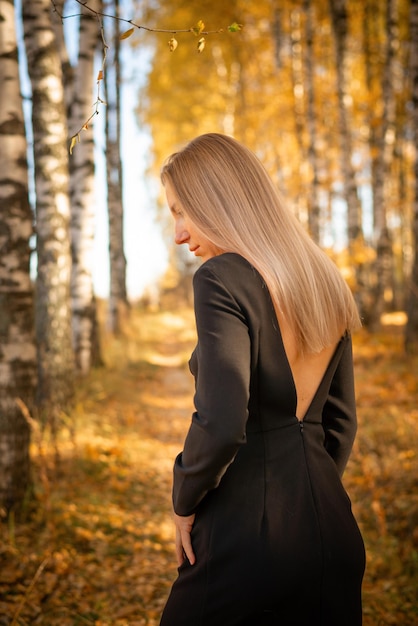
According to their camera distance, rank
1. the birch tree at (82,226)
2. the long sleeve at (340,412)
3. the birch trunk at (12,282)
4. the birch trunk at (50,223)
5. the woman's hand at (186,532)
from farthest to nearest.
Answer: the birch tree at (82,226)
the birch trunk at (50,223)
the birch trunk at (12,282)
the long sleeve at (340,412)
the woman's hand at (186,532)

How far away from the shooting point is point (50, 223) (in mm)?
6066

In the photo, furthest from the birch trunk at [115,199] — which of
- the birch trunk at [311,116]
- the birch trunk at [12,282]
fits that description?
the birch trunk at [12,282]

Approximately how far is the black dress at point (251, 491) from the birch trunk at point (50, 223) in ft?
15.1

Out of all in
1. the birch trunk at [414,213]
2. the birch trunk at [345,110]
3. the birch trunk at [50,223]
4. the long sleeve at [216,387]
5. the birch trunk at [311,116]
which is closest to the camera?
the long sleeve at [216,387]

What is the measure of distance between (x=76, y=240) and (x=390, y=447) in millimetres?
5370

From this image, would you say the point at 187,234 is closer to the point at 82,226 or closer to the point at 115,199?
the point at 82,226

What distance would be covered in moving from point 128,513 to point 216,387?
3733 mm

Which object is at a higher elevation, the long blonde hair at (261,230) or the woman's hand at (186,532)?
the long blonde hair at (261,230)

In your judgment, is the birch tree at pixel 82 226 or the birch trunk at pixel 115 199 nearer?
the birch tree at pixel 82 226

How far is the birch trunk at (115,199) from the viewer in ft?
44.4

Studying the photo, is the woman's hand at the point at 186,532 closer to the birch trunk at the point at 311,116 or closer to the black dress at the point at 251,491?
the black dress at the point at 251,491

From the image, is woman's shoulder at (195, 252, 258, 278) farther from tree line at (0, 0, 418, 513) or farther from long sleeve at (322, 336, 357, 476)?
tree line at (0, 0, 418, 513)

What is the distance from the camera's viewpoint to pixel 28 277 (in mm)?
4219

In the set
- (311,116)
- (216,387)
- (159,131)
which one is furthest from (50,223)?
(159,131)
